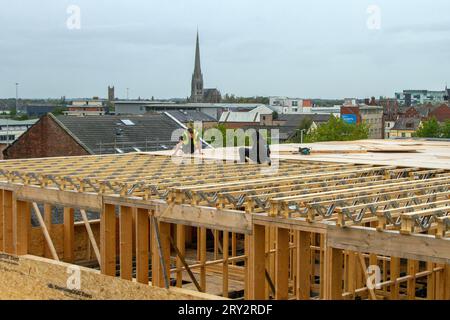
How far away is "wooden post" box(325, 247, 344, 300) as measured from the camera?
562 inches

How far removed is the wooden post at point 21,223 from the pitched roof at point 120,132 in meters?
19.0

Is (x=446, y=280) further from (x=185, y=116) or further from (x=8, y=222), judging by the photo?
(x=185, y=116)

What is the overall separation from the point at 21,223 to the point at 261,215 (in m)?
8.43

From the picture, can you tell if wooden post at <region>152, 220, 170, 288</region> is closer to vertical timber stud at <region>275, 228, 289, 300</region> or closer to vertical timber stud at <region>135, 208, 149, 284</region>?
vertical timber stud at <region>135, 208, 149, 284</region>

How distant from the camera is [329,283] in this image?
14289 mm

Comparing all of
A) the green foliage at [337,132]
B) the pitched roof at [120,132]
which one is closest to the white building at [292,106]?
the green foliage at [337,132]

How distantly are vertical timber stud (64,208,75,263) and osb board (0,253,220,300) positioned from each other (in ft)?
17.9

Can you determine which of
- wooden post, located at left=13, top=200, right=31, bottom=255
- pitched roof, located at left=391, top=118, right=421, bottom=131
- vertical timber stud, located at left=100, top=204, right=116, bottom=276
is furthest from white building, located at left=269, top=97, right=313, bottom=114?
vertical timber stud, located at left=100, top=204, right=116, bottom=276

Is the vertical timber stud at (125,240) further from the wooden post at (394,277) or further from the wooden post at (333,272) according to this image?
the wooden post at (394,277)

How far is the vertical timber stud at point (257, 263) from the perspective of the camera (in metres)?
15.4

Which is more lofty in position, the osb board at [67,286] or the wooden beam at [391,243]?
the wooden beam at [391,243]
